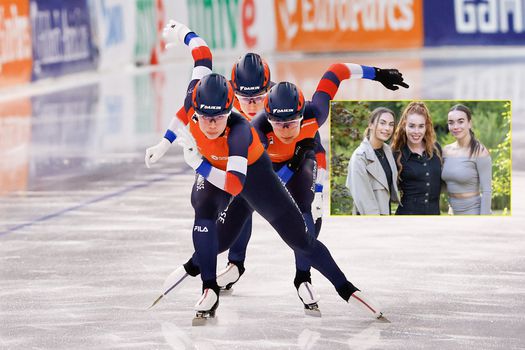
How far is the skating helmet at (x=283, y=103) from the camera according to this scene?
19.6 feet

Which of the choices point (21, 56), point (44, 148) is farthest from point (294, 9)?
point (44, 148)

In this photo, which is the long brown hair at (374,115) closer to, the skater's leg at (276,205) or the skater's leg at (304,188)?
the skater's leg at (304,188)

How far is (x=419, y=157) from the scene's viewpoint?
304 inches

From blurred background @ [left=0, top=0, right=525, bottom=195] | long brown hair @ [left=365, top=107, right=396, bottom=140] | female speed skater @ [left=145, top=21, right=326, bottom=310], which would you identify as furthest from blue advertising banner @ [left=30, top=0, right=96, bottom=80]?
female speed skater @ [left=145, top=21, right=326, bottom=310]

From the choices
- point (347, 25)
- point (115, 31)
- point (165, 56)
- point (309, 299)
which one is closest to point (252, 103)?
point (309, 299)

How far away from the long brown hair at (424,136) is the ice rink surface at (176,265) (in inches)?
23.3

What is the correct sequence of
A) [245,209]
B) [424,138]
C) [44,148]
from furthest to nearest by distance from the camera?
[44,148] < [424,138] < [245,209]

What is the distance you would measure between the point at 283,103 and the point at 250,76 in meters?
0.42

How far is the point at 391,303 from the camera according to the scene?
6254mm

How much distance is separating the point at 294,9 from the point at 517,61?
5.50 m

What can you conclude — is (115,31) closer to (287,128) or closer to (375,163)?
(375,163)

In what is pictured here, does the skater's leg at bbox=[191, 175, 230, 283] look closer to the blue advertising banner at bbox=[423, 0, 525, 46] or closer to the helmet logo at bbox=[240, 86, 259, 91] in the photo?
the helmet logo at bbox=[240, 86, 259, 91]

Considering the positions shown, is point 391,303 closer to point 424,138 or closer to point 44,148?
point 424,138

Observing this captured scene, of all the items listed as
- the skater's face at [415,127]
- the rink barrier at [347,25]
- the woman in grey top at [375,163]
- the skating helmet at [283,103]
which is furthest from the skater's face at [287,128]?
the rink barrier at [347,25]
